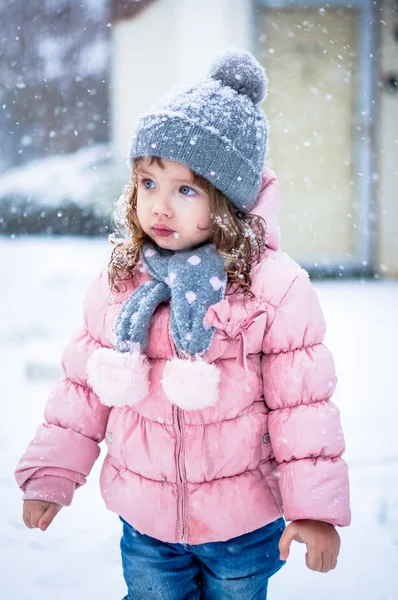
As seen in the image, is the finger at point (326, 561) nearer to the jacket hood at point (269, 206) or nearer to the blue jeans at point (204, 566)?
the blue jeans at point (204, 566)

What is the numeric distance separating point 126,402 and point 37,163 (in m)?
7.02

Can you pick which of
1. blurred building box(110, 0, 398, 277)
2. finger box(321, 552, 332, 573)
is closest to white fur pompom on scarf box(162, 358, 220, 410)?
finger box(321, 552, 332, 573)

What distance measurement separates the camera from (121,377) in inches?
48.8

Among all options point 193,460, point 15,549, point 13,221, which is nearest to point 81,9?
point 13,221

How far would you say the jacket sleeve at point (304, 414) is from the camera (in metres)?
1.23

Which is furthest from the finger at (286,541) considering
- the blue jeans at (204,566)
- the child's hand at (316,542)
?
the blue jeans at (204,566)

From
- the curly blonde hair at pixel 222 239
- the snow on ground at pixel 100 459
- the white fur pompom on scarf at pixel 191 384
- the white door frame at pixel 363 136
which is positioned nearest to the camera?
the white fur pompom on scarf at pixel 191 384

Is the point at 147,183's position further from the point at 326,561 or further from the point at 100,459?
the point at 100,459

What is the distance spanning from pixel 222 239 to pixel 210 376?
0.30 metres

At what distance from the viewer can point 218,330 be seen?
1.27m

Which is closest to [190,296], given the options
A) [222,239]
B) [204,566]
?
[222,239]

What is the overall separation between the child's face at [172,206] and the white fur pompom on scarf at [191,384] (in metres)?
0.27

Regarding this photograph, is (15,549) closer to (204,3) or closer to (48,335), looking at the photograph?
(48,335)

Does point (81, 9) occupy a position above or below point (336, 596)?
above
